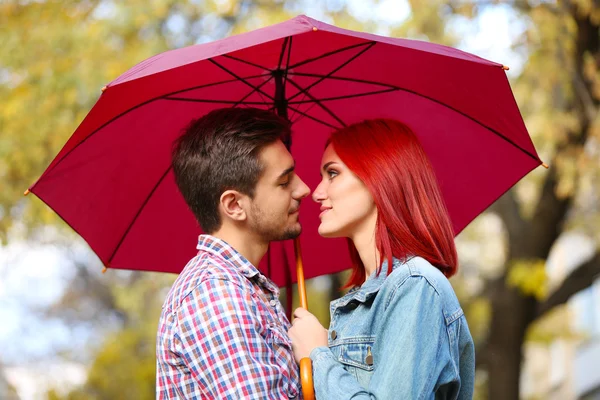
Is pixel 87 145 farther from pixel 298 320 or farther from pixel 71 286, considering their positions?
pixel 71 286

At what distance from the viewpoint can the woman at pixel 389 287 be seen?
263 centimetres

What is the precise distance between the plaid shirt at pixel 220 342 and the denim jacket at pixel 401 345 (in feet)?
0.56

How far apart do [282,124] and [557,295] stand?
6.83m

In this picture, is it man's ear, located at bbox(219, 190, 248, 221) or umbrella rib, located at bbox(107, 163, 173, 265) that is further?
umbrella rib, located at bbox(107, 163, 173, 265)

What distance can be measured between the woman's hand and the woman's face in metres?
0.33

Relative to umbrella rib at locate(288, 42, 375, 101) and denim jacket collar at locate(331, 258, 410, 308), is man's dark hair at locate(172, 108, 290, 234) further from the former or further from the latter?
denim jacket collar at locate(331, 258, 410, 308)

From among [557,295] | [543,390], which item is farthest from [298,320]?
[543,390]

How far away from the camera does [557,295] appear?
9.30 meters

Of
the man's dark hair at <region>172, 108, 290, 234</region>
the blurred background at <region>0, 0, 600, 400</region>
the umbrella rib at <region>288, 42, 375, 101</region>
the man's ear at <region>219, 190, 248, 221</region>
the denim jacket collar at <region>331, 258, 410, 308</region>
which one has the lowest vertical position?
the denim jacket collar at <region>331, 258, 410, 308</region>

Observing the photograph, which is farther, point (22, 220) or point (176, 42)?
point (176, 42)

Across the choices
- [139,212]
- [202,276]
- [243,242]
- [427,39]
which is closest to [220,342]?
[202,276]

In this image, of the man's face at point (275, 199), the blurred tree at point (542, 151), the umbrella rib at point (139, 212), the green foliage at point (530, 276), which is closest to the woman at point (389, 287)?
the man's face at point (275, 199)

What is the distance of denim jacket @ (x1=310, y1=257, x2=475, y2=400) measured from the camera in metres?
2.59

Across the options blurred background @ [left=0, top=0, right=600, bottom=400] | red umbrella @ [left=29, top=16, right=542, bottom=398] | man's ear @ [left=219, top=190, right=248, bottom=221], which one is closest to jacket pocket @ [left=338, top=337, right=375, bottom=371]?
man's ear @ [left=219, top=190, right=248, bottom=221]
